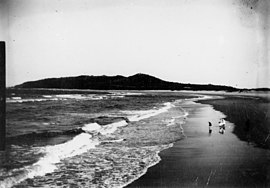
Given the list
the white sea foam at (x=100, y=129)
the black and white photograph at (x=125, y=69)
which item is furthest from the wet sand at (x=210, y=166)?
the white sea foam at (x=100, y=129)

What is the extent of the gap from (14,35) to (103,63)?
2.05 metres

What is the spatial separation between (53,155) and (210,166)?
2.85 meters

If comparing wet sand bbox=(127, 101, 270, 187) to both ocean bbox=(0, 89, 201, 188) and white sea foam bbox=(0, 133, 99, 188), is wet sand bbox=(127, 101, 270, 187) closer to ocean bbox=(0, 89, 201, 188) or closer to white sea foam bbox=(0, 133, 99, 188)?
ocean bbox=(0, 89, 201, 188)

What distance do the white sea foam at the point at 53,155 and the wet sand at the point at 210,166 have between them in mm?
1589

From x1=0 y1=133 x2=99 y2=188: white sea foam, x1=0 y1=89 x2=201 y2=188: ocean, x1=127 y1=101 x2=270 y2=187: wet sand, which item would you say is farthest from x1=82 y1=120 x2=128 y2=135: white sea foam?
x1=127 y1=101 x2=270 y2=187: wet sand

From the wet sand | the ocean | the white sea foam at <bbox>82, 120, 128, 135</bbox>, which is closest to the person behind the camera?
the wet sand

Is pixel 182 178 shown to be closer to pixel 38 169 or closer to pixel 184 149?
pixel 184 149

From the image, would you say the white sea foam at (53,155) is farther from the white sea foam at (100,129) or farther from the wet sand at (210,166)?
the wet sand at (210,166)

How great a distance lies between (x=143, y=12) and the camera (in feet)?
18.6

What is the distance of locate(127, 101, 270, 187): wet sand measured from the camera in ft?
13.5

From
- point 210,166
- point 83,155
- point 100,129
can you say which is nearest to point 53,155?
point 83,155

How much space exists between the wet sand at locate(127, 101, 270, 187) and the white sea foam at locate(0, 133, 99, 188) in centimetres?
159

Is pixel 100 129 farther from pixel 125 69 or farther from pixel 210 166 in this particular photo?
pixel 210 166

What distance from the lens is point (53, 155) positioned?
5.88 meters
